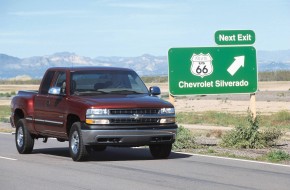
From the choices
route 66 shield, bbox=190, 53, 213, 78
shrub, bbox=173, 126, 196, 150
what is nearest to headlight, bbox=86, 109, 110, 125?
shrub, bbox=173, 126, 196, 150

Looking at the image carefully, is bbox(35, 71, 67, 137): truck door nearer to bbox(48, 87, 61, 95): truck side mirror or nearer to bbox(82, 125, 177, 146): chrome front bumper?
bbox(48, 87, 61, 95): truck side mirror

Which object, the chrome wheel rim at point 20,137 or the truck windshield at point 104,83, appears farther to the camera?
the chrome wheel rim at point 20,137

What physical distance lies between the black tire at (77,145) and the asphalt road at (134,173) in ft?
0.58

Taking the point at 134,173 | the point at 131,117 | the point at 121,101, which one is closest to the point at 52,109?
the point at 121,101

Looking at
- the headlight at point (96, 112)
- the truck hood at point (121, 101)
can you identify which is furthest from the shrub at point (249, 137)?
the headlight at point (96, 112)

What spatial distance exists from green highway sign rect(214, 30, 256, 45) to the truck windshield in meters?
4.81

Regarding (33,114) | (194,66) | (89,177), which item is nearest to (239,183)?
(89,177)

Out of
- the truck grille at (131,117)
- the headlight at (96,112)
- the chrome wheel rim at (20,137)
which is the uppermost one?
the headlight at (96,112)

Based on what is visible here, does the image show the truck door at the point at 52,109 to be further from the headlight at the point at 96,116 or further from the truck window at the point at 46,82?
the headlight at the point at 96,116

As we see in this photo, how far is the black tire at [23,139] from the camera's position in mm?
19625

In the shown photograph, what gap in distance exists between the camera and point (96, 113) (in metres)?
16.8

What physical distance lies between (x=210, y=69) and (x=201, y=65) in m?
0.29

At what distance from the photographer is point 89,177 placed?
1424 cm

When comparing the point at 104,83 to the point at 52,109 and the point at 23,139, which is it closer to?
the point at 52,109
